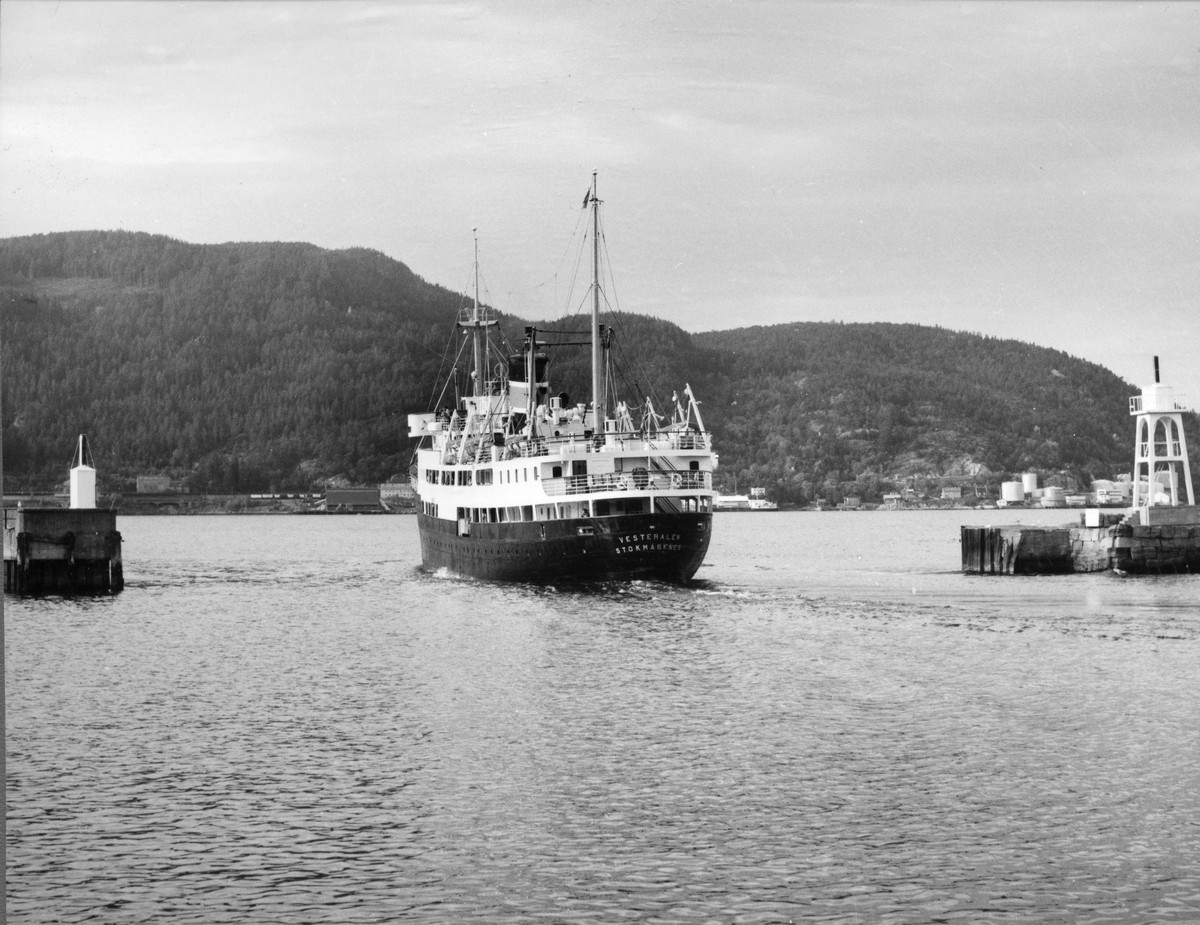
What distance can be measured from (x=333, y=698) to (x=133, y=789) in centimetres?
1031

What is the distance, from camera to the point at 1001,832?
60.8ft

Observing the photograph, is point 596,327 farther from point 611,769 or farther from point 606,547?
point 611,769

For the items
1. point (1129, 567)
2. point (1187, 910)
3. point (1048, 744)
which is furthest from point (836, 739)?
point (1129, 567)

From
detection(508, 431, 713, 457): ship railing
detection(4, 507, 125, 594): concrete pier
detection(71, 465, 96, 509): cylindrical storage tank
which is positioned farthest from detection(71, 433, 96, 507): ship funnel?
detection(508, 431, 713, 457): ship railing

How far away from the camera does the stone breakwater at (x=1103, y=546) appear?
67.6 meters

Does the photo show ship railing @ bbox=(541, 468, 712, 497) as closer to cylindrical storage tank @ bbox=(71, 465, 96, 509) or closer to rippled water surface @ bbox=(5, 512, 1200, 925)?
rippled water surface @ bbox=(5, 512, 1200, 925)

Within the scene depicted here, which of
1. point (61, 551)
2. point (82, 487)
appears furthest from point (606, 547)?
point (82, 487)

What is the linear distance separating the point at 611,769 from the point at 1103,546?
52.4 metres

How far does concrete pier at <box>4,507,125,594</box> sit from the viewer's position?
58.2 m

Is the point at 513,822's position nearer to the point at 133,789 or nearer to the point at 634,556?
the point at 133,789

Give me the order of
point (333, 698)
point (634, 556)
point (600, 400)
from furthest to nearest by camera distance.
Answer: point (600, 400)
point (634, 556)
point (333, 698)

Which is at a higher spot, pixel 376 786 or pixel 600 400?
pixel 600 400

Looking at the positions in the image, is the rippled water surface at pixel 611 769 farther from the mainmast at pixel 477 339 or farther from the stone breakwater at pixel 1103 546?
the mainmast at pixel 477 339

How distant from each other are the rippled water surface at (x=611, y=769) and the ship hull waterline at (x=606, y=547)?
343 inches
